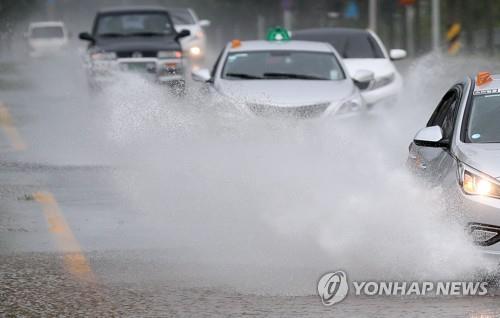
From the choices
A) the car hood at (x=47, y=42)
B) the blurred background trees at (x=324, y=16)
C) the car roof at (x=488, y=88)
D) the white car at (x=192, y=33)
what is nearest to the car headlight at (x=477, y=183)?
the car roof at (x=488, y=88)

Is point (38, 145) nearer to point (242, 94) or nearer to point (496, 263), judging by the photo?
point (242, 94)

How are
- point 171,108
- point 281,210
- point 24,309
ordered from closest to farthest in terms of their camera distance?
1. point 24,309
2. point 281,210
3. point 171,108

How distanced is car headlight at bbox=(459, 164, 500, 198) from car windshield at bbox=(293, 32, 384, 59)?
15.8m

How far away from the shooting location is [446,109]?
11.5 meters

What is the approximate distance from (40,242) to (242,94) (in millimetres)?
7067

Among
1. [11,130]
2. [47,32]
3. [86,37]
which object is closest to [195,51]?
[86,37]

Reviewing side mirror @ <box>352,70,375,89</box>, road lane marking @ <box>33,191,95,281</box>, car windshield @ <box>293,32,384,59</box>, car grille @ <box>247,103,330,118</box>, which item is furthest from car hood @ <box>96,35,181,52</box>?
road lane marking @ <box>33,191,95,281</box>

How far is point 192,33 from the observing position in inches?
1617

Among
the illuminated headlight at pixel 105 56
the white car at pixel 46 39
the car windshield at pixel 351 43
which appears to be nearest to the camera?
the car windshield at pixel 351 43

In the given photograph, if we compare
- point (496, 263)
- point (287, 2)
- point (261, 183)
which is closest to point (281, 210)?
point (261, 183)

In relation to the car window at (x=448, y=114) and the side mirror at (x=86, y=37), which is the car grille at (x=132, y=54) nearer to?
the side mirror at (x=86, y=37)

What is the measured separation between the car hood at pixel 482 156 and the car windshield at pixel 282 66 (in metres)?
9.20

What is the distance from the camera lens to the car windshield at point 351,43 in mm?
25703

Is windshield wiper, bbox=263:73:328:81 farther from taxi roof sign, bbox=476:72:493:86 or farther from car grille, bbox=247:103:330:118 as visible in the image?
taxi roof sign, bbox=476:72:493:86
